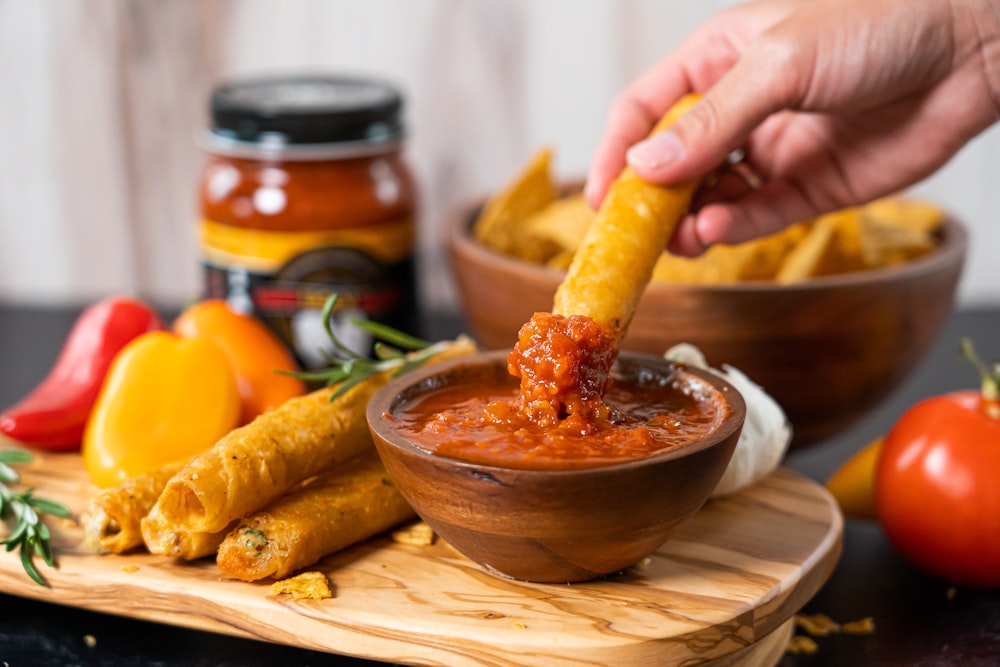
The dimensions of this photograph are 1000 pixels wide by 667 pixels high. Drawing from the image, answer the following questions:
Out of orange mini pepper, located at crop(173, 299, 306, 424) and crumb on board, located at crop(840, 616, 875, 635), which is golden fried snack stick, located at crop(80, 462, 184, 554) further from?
crumb on board, located at crop(840, 616, 875, 635)

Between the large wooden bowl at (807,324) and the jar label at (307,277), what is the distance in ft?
1.02

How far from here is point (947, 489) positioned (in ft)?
5.05

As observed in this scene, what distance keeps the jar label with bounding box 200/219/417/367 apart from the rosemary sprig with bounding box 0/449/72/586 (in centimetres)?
63

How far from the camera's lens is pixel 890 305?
6.03ft

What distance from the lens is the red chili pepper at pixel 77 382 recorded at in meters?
1.77

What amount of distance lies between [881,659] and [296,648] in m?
0.70

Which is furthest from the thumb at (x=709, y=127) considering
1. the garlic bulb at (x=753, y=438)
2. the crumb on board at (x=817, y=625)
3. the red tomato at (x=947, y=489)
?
the crumb on board at (x=817, y=625)

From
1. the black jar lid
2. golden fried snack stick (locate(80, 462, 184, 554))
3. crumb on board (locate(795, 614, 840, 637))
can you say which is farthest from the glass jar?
crumb on board (locate(795, 614, 840, 637))

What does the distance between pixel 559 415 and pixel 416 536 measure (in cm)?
A: 29

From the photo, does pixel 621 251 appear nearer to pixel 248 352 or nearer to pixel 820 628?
pixel 820 628

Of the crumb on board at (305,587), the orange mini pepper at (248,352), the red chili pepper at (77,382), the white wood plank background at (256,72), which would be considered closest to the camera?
the crumb on board at (305,587)

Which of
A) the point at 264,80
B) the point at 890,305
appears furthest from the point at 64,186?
the point at 890,305

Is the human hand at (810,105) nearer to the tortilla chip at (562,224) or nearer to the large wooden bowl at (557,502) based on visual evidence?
the tortilla chip at (562,224)

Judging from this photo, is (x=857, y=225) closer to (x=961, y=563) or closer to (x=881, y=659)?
(x=961, y=563)
